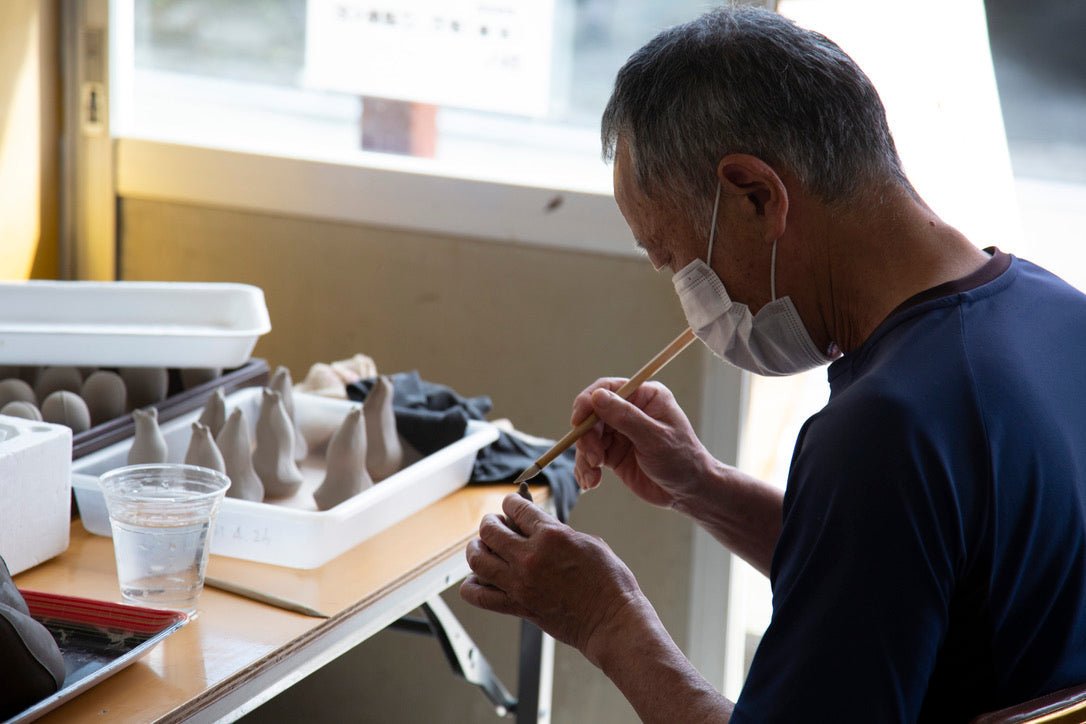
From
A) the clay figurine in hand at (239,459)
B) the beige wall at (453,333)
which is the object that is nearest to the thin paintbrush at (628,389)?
the clay figurine in hand at (239,459)

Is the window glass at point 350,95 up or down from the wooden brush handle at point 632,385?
up

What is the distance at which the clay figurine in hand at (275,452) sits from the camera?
1559 millimetres

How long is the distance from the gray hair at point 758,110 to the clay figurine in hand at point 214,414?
31.4 inches

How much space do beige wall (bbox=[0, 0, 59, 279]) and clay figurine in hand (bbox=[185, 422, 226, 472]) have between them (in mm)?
1256

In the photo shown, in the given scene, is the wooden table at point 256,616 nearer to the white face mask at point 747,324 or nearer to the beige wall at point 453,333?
the white face mask at point 747,324

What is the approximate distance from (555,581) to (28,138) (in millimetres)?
1924

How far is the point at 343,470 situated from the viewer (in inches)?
60.0

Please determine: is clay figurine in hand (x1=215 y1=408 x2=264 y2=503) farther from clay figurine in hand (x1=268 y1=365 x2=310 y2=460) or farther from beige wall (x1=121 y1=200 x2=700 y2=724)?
beige wall (x1=121 y1=200 x2=700 y2=724)

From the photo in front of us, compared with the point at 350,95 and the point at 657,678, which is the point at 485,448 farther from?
the point at 350,95

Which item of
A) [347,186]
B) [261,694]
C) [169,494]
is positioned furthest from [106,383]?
[347,186]

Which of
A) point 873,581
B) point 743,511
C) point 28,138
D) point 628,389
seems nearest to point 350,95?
point 28,138

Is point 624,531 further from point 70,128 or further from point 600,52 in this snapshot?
point 70,128

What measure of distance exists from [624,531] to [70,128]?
1608mm

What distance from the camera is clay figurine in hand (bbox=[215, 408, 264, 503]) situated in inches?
58.3
